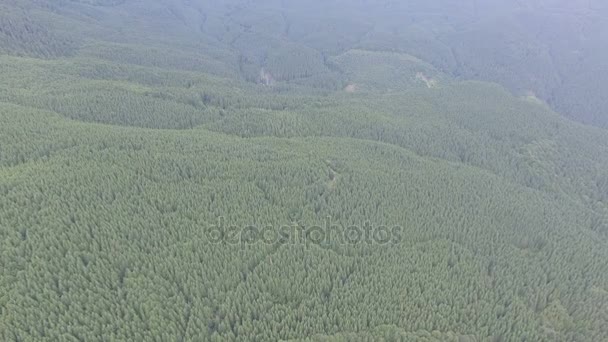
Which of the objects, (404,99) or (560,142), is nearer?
(560,142)

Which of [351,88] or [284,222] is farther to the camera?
[351,88]

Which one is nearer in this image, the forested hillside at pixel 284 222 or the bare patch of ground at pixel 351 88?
the forested hillside at pixel 284 222

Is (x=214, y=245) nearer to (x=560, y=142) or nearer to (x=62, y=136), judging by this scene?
(x=62, y=136)

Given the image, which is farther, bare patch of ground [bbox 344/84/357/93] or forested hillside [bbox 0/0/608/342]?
bare patch of ground [bbox 344/84/357/93]

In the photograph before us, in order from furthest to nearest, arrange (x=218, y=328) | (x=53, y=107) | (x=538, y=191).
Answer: (x=53, y=107) → (x=538, y=191) → (x=218, y=328)

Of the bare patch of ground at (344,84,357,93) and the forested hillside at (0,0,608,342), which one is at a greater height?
the forested hillside at (0,0,608,342)

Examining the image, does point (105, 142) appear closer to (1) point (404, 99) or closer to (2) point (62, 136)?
(2) point (62, 136)

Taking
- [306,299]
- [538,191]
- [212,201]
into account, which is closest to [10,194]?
[212,201]

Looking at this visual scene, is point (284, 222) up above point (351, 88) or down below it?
above

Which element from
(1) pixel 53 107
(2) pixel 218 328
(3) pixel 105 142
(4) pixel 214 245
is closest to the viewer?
(2) pixel 218 328

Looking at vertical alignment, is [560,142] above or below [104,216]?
below

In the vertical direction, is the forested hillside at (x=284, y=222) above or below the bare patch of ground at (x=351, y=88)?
above
